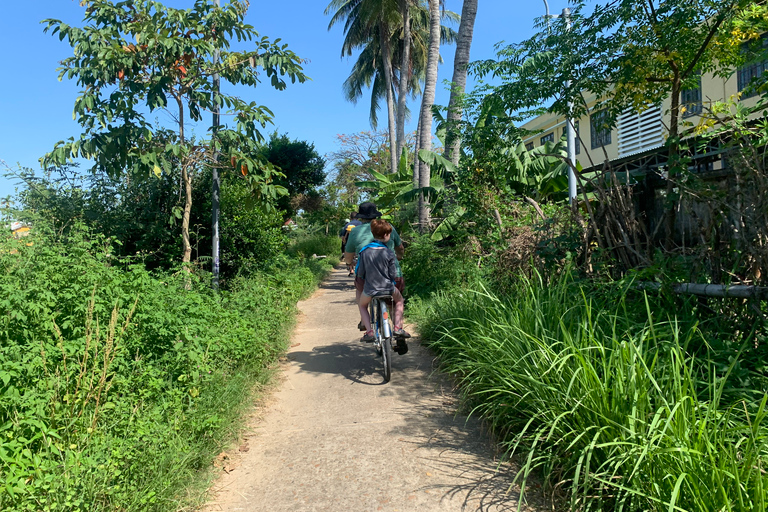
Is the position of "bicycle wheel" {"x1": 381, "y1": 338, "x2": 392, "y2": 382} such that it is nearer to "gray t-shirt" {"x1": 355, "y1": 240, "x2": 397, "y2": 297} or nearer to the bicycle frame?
the bicycle frame

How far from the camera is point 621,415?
3.09 m

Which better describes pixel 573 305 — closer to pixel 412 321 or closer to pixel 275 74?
pixel 412 321

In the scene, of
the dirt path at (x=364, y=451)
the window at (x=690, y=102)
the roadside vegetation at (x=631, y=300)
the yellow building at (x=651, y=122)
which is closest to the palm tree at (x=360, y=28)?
the yellow building at (x=651, y=122)

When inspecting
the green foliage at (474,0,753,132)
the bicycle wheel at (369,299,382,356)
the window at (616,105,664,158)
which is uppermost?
the window at (616,105,664,158)

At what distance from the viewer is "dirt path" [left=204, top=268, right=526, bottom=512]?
339 cm

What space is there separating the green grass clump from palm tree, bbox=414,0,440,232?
7191 mm

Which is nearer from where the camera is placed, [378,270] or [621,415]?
[621,415]

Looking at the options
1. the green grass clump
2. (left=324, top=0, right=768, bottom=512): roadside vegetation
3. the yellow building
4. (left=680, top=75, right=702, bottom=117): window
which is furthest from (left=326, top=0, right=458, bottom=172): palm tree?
the green grass clump

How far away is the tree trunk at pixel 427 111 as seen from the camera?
1291 cm

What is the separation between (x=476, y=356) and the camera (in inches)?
198

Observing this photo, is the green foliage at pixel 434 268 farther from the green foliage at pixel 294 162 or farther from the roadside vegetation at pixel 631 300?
the green foliage at pixel 294 162

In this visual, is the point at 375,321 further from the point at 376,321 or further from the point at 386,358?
the point at 386,358

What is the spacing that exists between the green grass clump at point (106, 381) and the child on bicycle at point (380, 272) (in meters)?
1.34

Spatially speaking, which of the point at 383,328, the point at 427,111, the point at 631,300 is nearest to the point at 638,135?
the point at 427,111
